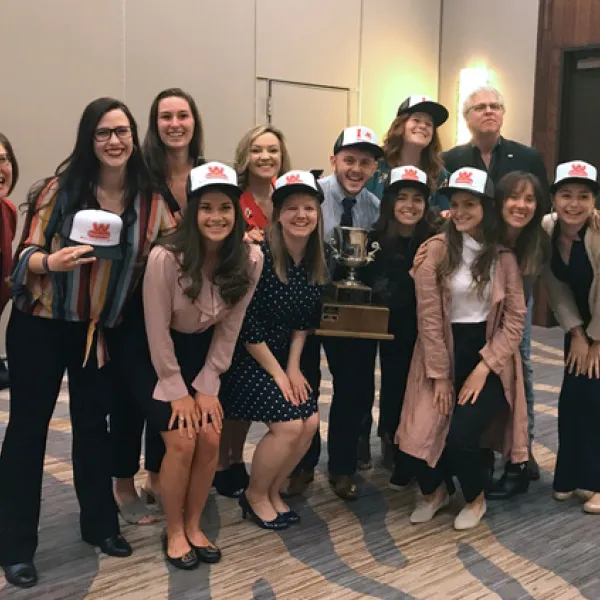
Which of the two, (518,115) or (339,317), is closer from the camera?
(339,317)

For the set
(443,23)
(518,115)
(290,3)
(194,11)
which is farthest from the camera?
(443,23)

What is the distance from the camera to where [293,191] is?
276 cm

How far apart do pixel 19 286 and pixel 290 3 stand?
5.06 meters

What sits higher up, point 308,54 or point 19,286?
point 308,54

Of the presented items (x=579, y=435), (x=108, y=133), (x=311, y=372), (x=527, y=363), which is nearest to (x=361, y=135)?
(x=311, y=372)

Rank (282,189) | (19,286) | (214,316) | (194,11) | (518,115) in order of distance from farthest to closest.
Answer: (518,115) → (194,11) → (282,189) → (214,316) → (19,286)

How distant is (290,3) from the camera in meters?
6.59

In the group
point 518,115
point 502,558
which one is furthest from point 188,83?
point 502,558

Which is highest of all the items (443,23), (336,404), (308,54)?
(443,23)

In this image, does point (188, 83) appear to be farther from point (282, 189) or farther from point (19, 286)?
point (19, 286)

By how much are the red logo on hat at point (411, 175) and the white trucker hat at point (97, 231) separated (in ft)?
4.00

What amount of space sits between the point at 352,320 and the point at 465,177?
0.68 m

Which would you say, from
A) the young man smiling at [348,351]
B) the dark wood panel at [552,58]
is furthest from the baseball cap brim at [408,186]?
the dark wood panel at [552,58]

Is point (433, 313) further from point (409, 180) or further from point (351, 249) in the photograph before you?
point (409, 180)
